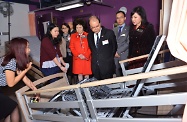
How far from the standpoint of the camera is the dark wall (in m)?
A: 5.30

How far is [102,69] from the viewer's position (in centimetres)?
259

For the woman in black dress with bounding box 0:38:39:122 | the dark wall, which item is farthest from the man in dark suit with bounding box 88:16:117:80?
the dark wall

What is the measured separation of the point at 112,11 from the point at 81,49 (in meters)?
3.52

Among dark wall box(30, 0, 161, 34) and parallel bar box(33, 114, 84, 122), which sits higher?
dark wall box(30, 0, 161, 34)

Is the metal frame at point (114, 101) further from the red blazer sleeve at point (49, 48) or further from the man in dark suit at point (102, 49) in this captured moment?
the red blazer sleeve at point (49, 48)

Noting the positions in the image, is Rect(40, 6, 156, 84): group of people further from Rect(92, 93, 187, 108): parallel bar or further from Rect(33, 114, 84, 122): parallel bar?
Rect(92, 93, 187, 108): parallel bar

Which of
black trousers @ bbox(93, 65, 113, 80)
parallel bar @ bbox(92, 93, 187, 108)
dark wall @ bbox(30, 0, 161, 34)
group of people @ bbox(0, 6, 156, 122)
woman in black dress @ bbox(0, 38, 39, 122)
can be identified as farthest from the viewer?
dark wall @ bbox(30, 0, 161, 34)

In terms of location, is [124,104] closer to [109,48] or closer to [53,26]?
[109,48]

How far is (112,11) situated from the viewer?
6055 mm

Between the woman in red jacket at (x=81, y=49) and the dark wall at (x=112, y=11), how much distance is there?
3.11 m

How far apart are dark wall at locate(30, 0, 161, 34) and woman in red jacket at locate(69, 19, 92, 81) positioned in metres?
3.11

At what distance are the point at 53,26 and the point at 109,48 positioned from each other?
0.98 metres

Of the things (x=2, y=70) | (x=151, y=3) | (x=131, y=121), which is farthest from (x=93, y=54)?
(x=151, y=3)

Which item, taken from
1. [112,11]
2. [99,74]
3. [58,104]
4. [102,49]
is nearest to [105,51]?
[102,49]
